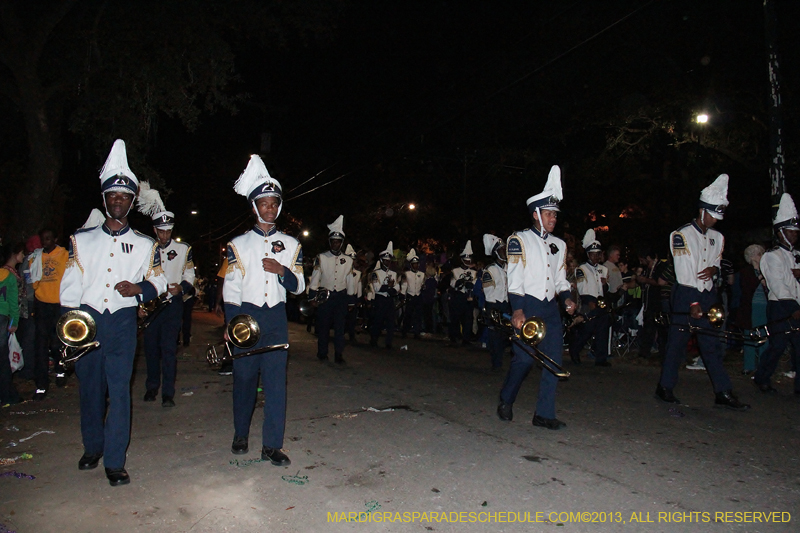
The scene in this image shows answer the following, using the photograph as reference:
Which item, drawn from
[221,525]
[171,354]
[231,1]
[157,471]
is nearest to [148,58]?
[231,1]

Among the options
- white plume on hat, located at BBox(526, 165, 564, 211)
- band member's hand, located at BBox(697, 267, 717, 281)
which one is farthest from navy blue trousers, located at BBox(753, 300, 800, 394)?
white plume on hat, located at BBox(526, 165, 564, 211)

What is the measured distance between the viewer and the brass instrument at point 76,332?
4.66 metres

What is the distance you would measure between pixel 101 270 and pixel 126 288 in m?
0.30

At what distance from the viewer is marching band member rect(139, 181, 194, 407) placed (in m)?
7.58

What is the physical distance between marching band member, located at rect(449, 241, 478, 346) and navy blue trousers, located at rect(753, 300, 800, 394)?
284 inches

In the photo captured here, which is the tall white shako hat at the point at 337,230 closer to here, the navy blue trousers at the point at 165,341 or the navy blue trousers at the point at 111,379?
the navy blue trousers at the point at 165,341

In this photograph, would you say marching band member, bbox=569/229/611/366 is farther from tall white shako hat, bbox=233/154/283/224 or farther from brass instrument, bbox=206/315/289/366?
brass instrument, bbox=206/315/289/366

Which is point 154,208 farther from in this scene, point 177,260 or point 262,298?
point 262,298

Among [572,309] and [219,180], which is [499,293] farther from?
[219,180]

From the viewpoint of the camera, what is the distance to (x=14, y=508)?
4.26 metres

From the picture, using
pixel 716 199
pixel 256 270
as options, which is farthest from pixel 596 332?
pixel 256 270

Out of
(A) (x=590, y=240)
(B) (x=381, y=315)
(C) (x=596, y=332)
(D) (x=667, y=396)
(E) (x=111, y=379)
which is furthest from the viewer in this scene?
(B) (x=381, y=315)

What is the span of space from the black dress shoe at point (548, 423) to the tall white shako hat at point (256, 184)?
3306 millimetres

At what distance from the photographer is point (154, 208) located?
830 centimetres
